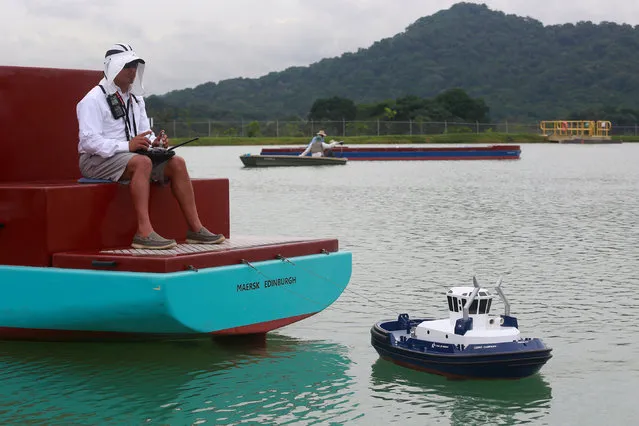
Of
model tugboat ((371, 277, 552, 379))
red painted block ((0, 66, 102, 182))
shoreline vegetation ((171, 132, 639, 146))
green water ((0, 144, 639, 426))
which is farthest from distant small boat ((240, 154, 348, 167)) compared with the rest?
model tugboat ((371, 277, 552, 379))

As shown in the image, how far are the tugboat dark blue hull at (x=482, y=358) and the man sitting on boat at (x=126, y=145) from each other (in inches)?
83.6

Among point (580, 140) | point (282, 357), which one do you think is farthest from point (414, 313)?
point (580, 140)

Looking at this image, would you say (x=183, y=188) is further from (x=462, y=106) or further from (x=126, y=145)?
(x=462, y=106)

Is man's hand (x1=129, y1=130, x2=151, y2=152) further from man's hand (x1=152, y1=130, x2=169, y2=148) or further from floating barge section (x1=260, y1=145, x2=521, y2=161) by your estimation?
floating barge section (x1=260, y1=145, x2=521, y2=161)

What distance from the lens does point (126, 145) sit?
970 cm

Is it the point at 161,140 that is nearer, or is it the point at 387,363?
the point at 387,363

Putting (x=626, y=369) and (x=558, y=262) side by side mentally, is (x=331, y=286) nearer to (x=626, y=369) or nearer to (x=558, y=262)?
(x=626, y=369)

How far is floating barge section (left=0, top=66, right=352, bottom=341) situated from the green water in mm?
323

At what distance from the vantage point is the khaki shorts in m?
9.59

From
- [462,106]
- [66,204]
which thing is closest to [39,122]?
[66,204]

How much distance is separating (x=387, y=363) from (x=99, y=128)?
302 centimetres

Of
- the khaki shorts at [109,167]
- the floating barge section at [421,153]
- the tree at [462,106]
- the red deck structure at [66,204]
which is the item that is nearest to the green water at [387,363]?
the red deck structure at [66,204]

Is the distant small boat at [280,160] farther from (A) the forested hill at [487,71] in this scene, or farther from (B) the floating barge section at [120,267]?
(A) the forested hill at [487,71]

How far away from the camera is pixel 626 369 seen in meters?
9.36
